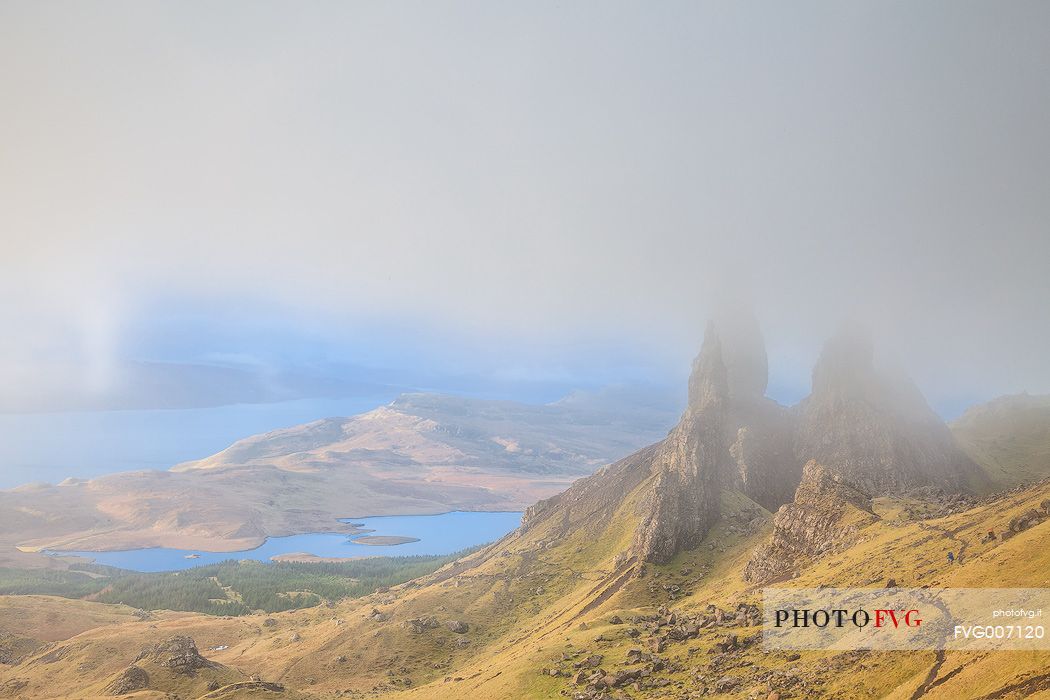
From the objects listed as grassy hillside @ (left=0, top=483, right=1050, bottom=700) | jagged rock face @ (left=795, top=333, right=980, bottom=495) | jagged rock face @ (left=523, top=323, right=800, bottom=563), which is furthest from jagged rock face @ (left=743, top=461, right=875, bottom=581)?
jagged rock face @ (left=795, top=333, right=980, bottom=495)

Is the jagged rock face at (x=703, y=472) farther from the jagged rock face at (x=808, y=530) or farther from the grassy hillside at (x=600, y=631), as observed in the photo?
the jagged rock face at (x=808, y=530)

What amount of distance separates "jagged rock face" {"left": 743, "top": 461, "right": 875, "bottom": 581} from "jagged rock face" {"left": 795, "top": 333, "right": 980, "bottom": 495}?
136 feet

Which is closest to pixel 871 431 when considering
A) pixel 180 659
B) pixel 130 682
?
pixel 180 659

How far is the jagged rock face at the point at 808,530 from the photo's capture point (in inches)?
4013

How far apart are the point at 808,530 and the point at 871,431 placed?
76.8 metres

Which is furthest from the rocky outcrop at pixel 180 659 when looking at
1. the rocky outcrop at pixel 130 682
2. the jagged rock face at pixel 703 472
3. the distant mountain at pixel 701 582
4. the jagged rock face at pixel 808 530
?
the jagged rock face at pixel 808 530

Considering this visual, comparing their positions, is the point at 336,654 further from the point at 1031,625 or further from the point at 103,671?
the point at 1031,625

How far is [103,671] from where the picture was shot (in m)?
132

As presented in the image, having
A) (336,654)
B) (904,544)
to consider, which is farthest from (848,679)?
(336,654)

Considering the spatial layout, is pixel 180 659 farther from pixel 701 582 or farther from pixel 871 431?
pixel 871 431

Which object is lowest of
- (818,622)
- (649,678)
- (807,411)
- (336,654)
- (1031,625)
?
(336,654)

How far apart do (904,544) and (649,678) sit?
4018cm

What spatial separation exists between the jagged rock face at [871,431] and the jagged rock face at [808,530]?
41491 mm

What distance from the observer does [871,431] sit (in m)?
166
